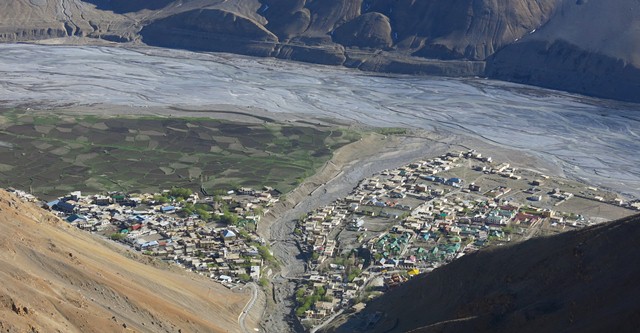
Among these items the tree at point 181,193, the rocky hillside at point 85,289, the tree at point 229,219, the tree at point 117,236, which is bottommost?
the tree at point 181,193

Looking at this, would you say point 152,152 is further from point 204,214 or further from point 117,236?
point 117,236

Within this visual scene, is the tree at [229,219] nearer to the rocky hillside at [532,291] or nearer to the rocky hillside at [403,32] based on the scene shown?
the rocky hillside at [532,291]

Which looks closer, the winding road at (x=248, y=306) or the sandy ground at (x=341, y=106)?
the winding road at (x=248, y=306)

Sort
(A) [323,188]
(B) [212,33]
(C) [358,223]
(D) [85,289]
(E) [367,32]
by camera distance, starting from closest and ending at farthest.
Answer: (D) [85,289] < (C) [358,223] < (A) [323,188] < (E) [367,32] < (B) [212,33]

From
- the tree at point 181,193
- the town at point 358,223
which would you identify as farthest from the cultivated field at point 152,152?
the town at point 358,223

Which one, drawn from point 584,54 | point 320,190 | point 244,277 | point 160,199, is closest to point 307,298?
point 244,277
